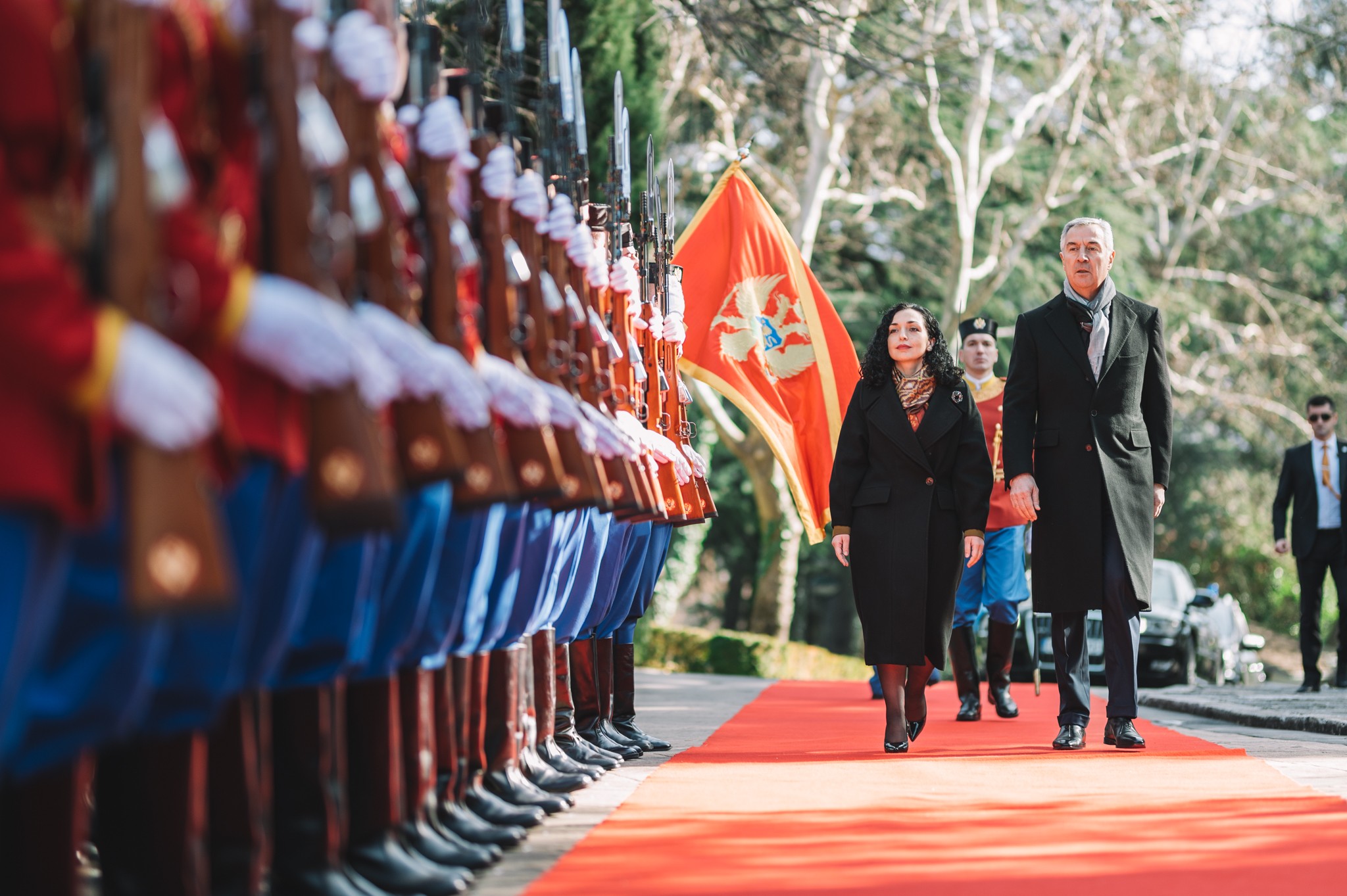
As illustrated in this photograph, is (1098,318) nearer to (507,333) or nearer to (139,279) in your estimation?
(507,333)

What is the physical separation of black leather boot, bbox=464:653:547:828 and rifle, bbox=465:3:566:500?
21.7 inches

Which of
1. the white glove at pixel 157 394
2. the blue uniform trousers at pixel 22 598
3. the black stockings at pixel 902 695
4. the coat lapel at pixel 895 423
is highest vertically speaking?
the coat lapel at pixel 895 423

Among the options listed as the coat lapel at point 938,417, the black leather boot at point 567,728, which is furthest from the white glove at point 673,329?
the black leather boot at point 567,728

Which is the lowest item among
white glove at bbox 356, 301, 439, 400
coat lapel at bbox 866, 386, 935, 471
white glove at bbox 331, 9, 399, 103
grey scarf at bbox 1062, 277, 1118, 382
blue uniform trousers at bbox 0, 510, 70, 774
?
blue uniform trousers at bbox 0, 510, 70, 774

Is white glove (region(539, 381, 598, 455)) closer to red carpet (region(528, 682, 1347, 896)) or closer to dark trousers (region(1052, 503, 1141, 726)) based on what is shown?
red carpet (region(528, 682, 1347, 896))

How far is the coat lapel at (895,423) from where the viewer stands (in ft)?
22.8

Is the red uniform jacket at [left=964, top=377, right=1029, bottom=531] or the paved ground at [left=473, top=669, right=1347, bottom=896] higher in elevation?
the red uniform jacket at [left=964, top=377, right=1029, bottom=531]

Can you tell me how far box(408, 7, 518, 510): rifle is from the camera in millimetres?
3533

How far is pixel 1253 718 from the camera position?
8852 millimetres

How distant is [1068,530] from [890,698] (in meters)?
1.01

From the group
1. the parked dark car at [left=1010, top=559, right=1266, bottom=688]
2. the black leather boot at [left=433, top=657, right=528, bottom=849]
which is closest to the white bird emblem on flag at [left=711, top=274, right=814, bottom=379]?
the black leather boot at [left=433, top=657, right=528, bottom=849]

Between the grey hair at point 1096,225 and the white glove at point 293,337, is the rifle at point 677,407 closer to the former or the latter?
the grey hair at point 1096,225

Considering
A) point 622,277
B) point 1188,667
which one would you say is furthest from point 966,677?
point 1188,667

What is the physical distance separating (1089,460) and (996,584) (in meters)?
2.11
